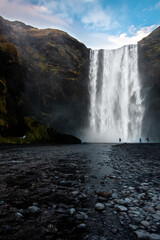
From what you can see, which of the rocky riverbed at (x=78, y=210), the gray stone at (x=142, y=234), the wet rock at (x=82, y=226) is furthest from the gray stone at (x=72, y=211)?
the gray stone at (x=142, y=234)

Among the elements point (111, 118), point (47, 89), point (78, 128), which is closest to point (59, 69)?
point (47, 89)

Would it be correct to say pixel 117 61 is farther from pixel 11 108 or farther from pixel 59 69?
pixel 11 108

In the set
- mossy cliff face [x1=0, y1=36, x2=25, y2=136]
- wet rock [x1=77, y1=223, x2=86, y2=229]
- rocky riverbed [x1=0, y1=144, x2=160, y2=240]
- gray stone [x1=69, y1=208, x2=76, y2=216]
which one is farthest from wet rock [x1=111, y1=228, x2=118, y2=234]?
mossy cliff face [x1=0, y1=36, x2=25, y2=136]

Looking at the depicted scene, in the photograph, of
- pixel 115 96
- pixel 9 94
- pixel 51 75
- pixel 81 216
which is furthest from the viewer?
pixel 115 96

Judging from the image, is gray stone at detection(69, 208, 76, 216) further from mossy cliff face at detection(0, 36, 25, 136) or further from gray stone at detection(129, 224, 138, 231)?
mossy cliff face at detection(0, 36, 25, 136)

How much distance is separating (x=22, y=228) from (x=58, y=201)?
1.09 m

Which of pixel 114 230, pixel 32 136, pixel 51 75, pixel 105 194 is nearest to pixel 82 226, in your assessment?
pixel 114 230

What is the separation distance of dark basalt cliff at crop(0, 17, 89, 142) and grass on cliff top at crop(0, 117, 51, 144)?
6.85 m

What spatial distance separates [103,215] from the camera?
2.51m

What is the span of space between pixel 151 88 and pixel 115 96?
490 inches

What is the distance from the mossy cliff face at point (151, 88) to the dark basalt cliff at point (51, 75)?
21224 mm

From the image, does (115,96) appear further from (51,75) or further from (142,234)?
(142,234)

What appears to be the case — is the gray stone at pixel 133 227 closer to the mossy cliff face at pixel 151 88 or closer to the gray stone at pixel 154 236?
the gray stone at pixel 154 236

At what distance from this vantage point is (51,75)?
4775cm
